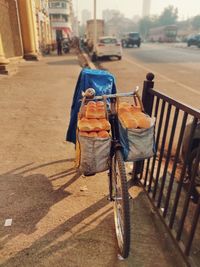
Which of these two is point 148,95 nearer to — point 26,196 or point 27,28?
point 26,196

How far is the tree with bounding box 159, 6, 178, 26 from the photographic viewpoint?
12336 cm

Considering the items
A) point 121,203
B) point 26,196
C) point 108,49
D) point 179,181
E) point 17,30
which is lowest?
point 108,49

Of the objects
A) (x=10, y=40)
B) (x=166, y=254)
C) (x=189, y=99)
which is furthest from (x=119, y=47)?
(x=166, y=254)

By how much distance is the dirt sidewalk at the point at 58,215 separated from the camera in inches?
93.2

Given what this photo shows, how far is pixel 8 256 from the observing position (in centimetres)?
235

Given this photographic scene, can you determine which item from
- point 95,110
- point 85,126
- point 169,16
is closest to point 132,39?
point 95,110

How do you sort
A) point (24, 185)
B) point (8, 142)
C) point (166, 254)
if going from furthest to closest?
point (8, 142) → point (24, 185) → point (166, 254)

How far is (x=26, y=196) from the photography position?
3.20 metres

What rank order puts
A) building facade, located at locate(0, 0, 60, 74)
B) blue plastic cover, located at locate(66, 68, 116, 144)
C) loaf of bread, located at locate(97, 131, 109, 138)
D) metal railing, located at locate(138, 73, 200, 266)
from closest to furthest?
metal railing, located at locate(138, 73, 200, 266) < loaf of bread, located at locate(97, 131, 109, 138) < blue plastic cover, located at locate(66, 68, 116, 144) < building facade, located at locate(0, 0, 60, 74)

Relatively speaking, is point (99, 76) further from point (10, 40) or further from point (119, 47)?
point (119, 47)

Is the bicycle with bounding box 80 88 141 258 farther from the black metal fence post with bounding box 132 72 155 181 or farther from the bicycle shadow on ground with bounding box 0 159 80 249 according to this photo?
the bicycle shadow on ground with bounding box 0 159 80 249

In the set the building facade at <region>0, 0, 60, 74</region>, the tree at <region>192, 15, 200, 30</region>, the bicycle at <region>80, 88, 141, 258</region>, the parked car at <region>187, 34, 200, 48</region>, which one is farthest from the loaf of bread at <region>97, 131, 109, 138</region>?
the tree at <region>192, 15, 200, 30</region>

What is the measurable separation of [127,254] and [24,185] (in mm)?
1712

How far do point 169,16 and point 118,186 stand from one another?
139 meters
